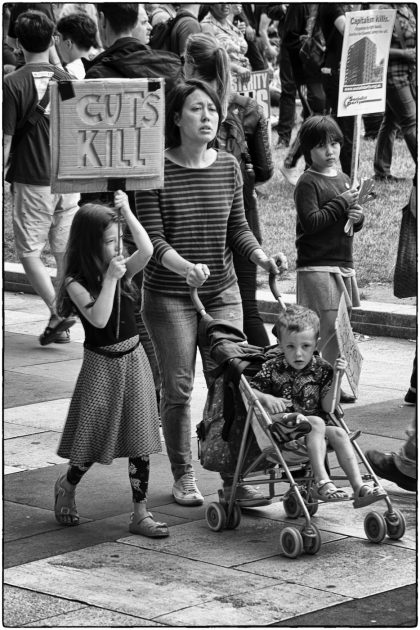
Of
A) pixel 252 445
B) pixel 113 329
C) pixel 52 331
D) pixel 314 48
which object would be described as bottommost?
pixel 52 331

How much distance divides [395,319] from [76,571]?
5.31 m

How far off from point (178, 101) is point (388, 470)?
1982 mm

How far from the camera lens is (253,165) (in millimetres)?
7719

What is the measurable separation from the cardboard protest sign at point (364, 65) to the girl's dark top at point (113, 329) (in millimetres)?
3418

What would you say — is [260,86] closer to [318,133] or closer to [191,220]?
[318,133]

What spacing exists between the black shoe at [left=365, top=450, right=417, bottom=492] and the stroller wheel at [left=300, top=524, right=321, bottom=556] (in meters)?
0.98

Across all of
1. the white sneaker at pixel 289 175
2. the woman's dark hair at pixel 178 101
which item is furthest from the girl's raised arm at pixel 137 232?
the white sneaker at pixel 289 175

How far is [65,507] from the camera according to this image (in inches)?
235

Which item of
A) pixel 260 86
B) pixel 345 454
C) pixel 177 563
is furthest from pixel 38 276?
pixel 177 563

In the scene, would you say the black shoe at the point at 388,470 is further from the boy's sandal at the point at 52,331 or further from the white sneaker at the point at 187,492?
the boy's sandal at the point at 52,331

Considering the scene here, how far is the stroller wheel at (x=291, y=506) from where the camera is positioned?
6.00 m

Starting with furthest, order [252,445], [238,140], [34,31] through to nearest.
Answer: [34,31] < [238,140] < [252,445]

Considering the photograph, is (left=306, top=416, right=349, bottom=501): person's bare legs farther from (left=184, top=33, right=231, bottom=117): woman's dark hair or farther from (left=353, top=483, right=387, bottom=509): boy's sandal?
(left=184, top=33, right=231, bottom=117): woman's dark hair

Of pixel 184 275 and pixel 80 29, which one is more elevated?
pixel 80 29
